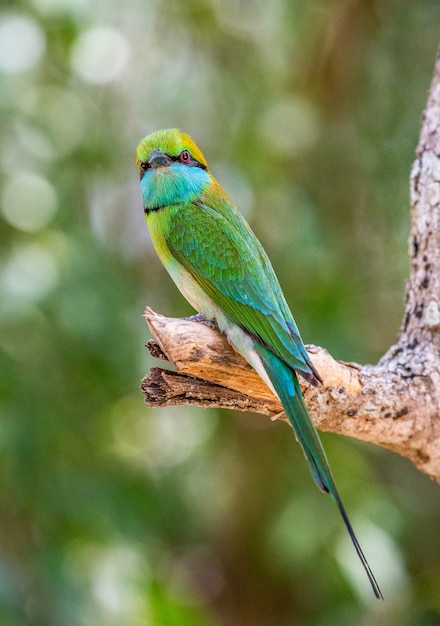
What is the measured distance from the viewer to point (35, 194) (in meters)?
2.72

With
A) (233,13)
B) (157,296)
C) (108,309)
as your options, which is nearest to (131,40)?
(233,13)

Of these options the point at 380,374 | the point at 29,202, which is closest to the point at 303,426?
the point at 380,374

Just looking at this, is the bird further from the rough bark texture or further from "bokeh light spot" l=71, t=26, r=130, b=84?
"bokeh light spot" l=71, t=26, r=130, b=84

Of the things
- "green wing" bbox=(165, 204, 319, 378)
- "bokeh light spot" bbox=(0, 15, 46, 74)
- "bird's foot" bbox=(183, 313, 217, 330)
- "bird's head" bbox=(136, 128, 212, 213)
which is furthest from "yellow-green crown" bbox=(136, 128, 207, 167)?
"bokeh light spot" bbox=(0, 15, 46, 74)

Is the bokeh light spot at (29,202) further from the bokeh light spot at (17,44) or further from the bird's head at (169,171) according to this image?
the bird's head at (169,171)

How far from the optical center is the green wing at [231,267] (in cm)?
196

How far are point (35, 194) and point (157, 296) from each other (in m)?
0.82

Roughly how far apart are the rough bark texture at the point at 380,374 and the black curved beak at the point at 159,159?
0.56 metres

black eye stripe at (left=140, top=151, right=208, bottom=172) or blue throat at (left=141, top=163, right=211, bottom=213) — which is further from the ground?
black eye stripe at (left=140, top=151, right=208, bottom=172)

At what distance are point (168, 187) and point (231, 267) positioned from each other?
11.4 inches

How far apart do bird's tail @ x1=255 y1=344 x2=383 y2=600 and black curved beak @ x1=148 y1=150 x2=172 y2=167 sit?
619mm

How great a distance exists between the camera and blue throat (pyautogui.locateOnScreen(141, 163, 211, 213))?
7.30ft

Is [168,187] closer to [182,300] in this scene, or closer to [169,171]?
[169,171]

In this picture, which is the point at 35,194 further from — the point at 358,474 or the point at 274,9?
the point at 358,474
